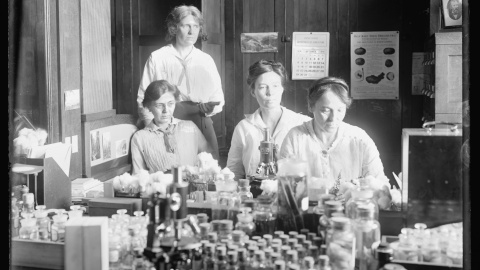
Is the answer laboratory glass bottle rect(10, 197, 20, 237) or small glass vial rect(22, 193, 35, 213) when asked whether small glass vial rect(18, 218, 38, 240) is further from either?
small glass vial rect(22, 193, 35, 213)

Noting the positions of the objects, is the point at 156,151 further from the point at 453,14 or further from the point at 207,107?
the point at 453,14

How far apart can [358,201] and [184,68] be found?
1.58 m

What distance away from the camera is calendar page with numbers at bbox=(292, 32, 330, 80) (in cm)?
362

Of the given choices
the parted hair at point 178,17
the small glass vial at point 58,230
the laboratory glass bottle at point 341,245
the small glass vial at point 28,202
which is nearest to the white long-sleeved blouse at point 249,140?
the parted hair at point 178,17

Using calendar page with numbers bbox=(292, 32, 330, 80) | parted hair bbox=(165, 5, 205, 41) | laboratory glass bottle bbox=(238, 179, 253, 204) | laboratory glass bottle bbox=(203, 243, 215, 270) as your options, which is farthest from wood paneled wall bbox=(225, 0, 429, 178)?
laboratory glass bottle bbox=(203, 243, 215, 270)

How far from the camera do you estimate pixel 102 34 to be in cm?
295

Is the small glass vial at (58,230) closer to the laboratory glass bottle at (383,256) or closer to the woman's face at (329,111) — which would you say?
the laboratory glass bottle at (383,256)

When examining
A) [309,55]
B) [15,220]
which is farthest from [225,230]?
[309,55]

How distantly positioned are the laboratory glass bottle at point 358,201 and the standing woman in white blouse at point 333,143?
0.81m

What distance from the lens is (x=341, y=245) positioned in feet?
4.44

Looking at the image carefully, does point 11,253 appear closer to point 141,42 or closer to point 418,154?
point 418,154

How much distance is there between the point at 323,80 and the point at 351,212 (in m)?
1.01

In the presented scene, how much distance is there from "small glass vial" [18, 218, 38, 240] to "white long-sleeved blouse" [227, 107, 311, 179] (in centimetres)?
121

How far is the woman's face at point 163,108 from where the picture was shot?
247cm
